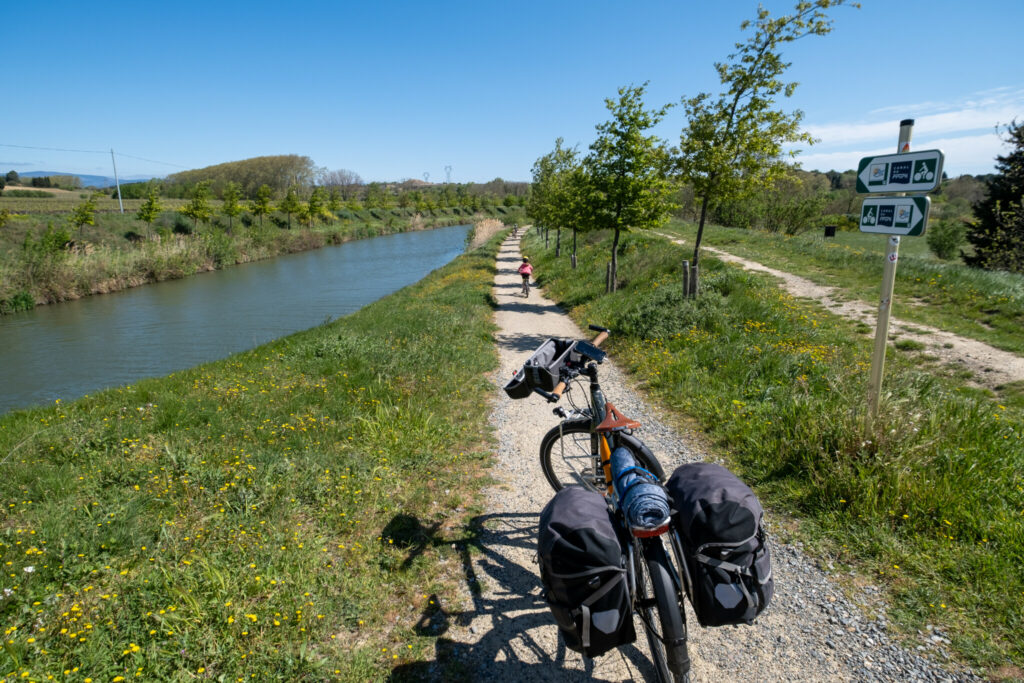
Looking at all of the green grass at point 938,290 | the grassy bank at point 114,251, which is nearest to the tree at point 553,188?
the green grass at point 938,290

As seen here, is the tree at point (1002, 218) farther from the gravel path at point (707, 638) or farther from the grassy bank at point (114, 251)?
the grassy bank at point (114, 251)

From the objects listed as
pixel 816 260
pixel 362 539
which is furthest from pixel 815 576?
pixel 816 260

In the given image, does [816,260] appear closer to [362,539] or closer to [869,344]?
[869,344]

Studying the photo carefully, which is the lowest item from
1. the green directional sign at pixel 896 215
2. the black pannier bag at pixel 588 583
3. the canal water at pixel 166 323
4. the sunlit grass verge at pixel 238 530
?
the canal water at pixel 166 323

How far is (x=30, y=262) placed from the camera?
990 inches

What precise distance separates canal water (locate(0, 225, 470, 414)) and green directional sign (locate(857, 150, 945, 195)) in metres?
15.2

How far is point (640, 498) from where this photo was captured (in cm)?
213

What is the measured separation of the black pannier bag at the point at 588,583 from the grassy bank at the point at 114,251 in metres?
32.2

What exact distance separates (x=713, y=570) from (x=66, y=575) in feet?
11.7

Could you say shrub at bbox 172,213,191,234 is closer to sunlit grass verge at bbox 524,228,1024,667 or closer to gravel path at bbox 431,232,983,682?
sunlit grass verge at bbox 524,228,1024,667

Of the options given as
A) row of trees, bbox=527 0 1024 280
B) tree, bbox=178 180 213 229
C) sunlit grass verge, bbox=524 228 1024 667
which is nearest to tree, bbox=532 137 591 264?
row of trees, bbox=527 0 1024 280

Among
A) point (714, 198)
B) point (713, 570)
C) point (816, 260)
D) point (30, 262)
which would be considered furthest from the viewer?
point (30, 262)

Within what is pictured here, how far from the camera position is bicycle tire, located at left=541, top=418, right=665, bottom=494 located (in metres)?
3.25

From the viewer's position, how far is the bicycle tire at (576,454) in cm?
325
